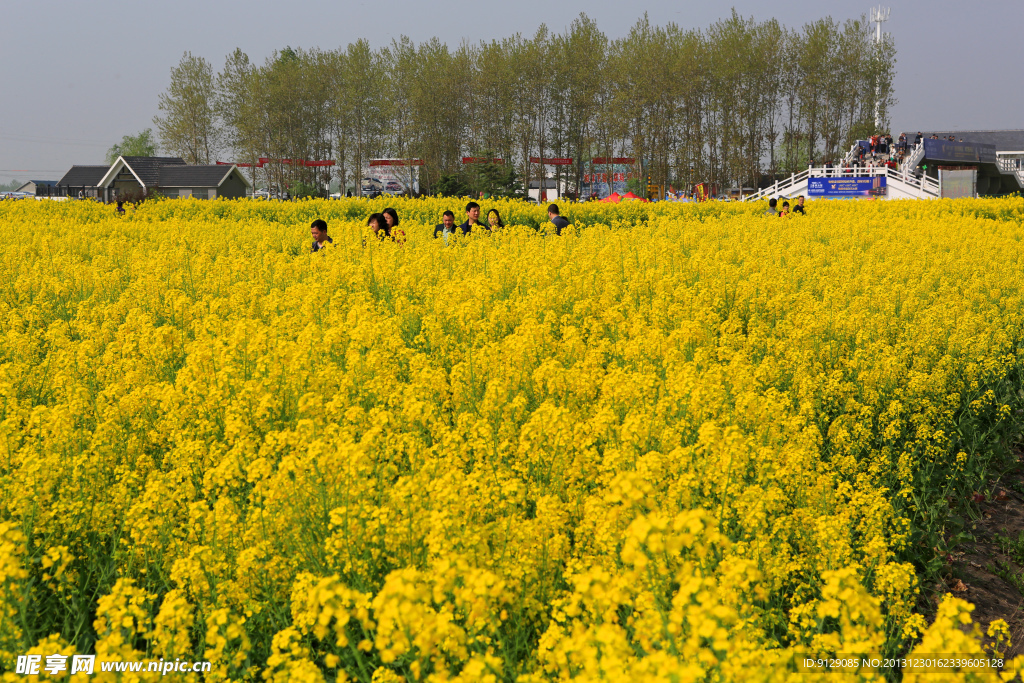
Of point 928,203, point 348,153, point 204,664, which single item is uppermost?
point 348,153

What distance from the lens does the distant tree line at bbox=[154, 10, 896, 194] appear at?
5691 centimetres

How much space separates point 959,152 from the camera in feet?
150

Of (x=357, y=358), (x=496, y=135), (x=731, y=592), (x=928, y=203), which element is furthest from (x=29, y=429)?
(x=496, y=135)

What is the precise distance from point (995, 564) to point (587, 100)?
56487 millimetres

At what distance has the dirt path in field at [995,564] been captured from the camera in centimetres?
428

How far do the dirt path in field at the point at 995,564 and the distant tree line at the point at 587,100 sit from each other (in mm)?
48771

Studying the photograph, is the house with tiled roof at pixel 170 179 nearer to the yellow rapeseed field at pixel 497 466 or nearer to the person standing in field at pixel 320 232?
the person standing in field at pixel 320 232

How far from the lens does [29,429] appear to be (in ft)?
14.4

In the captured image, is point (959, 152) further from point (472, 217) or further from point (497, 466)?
point (497, 466)

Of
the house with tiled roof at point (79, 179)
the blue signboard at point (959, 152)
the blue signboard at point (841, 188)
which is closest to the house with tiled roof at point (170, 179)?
the house with tiled roof at point (79, 179)

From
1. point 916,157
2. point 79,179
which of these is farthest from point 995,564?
point 79,179

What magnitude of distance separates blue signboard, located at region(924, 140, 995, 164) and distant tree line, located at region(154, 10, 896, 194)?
16181 mm

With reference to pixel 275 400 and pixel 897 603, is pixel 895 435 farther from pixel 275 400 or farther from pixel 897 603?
pixel 275 400

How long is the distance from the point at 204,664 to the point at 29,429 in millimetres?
2602
